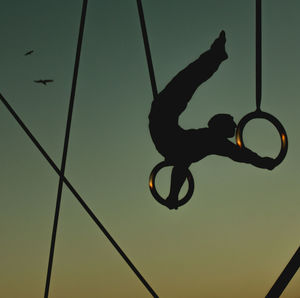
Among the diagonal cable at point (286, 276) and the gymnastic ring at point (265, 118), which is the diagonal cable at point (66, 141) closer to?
the gymnastic ring at point (265, 118)

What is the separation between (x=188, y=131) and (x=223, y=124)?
31 cm

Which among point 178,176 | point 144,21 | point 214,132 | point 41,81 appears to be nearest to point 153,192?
point 178,176

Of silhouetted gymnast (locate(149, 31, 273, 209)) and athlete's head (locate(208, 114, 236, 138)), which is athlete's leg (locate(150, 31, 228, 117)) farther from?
athlete's head (locate(208, 114, 236, 138))

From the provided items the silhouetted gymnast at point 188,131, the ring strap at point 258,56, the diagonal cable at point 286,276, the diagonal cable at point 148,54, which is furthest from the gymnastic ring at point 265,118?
the diagonal cable at point 286,276

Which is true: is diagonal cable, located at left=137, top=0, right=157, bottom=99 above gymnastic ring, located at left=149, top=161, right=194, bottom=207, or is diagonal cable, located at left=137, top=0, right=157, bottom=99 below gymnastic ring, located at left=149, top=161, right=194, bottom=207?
above

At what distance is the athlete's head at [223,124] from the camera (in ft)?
16.7

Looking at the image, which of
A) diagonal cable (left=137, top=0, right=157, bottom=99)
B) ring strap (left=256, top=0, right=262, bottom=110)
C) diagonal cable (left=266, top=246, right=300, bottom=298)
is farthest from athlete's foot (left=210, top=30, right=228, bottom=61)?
diagonal cable (left=266, top=246, right=300, bottom=298)

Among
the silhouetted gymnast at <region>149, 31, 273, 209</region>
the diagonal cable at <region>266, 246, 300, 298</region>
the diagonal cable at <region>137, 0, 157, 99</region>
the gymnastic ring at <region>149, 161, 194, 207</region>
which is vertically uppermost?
the diagonal cable at <region>137, 0, 157, 99</region>

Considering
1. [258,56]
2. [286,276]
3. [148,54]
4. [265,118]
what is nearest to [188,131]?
[148,54]

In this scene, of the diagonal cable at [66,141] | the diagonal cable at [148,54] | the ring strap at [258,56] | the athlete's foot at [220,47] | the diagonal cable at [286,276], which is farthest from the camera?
the diagonal cable at [66,141]

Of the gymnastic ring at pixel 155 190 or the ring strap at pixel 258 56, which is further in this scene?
the gymnastic ring at pixel 155 190

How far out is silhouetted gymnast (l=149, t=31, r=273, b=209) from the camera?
15.8 ft

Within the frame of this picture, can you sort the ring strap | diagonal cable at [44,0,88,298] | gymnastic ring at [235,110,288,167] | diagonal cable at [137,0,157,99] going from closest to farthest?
the ring strap → gymnastic ring at [235,110,288,167] → diagonal cable at [137,0,157,99] → diagonal cable at [44,0,88,298]

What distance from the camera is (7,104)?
5152 millimetres
